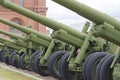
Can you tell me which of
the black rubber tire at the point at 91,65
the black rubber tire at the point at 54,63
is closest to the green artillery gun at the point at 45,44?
the black rubber tire at the point at 54,63

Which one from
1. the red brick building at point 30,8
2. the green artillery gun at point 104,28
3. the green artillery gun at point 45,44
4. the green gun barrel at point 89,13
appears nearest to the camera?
the green gun barrel at point 89,13

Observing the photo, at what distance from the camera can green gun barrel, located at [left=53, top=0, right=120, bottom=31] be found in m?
10.2

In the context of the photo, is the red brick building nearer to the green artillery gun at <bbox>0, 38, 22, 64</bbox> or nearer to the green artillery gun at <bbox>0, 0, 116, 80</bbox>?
the green artillery gun at <bbox>0, 38, 22, 64</bbox>

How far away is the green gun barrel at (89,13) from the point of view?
10195 millimetres

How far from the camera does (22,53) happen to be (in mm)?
21516

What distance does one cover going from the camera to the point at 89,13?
413 inches

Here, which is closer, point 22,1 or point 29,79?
point 29,79

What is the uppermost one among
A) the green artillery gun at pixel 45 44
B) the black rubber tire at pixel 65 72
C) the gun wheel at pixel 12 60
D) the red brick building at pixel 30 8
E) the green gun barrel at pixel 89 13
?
the red brick building at pixel 30 8

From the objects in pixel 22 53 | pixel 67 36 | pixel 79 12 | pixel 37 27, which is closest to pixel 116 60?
pixel 79 12

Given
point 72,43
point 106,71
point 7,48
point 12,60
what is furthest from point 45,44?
point 7,48

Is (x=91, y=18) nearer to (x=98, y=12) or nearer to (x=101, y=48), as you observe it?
(x=98, y=12)

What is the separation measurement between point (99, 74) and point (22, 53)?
10.6 m

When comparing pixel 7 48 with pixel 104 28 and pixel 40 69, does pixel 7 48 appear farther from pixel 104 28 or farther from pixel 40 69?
pixel 104 28

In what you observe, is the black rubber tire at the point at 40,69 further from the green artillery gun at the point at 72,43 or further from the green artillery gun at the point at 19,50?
the green artillery gun at the point at 19,50
